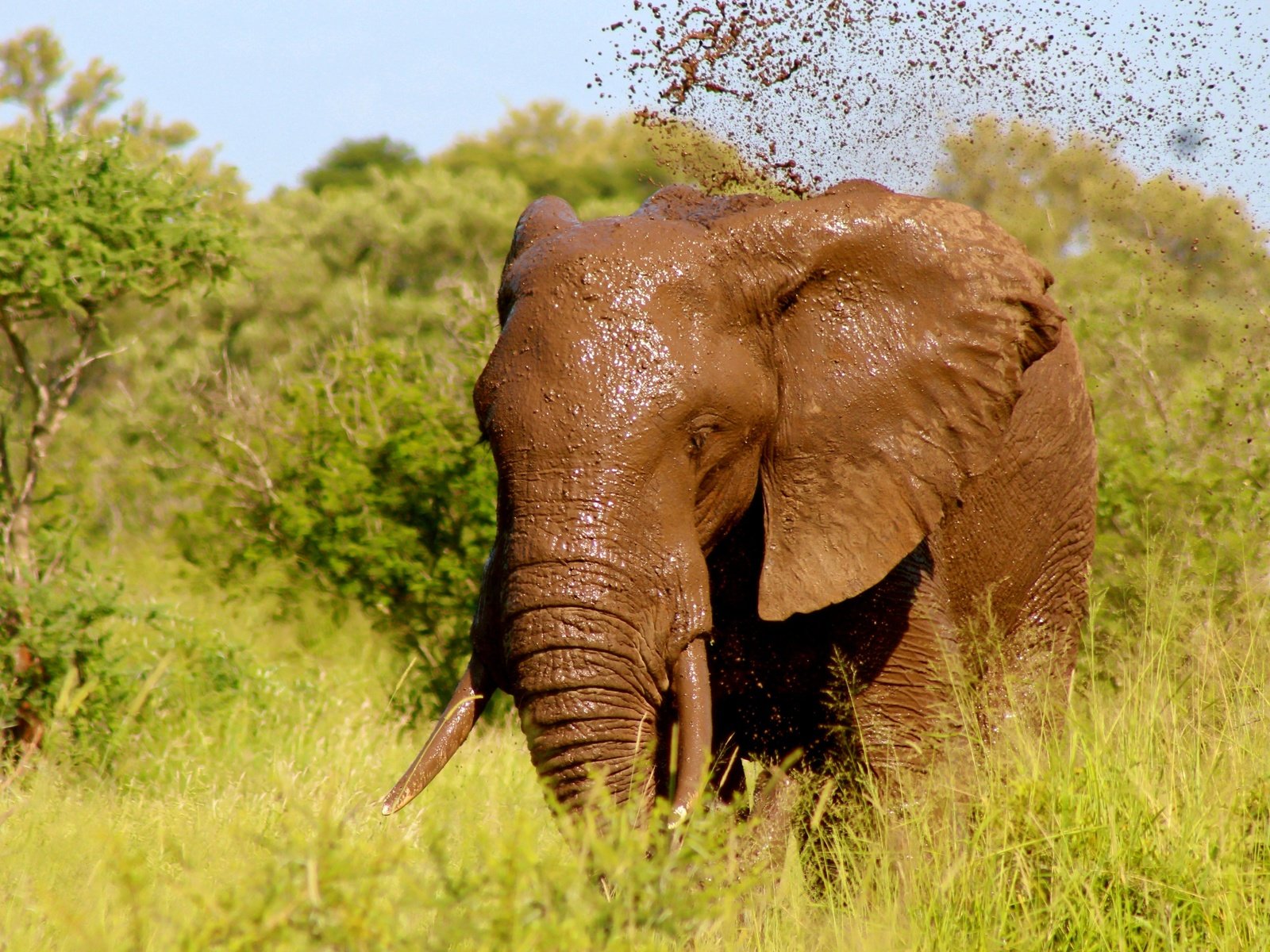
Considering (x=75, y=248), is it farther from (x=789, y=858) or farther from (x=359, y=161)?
(x=359, y=161)

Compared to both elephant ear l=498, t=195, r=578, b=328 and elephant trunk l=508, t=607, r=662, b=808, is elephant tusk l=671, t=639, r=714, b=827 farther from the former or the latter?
elephant ear l=498, t=195, r=578, b=328

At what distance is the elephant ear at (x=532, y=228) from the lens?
4.41m

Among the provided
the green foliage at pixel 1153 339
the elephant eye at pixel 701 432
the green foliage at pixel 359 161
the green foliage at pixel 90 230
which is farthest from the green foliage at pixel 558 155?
the elephant eye at pixel 701 432

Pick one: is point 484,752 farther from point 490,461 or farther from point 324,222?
point 324,222

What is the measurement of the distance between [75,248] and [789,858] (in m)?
4.76

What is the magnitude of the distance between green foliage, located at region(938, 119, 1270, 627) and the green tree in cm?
364

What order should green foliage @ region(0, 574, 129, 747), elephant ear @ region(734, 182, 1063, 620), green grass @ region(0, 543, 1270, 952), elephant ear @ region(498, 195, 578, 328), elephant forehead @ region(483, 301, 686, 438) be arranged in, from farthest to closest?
green foliage @ region(0, 574, 129, 747) → elephant ear @ region(498, 195, 578, 328) → elephant ear @ region(734, 182, 1063, 620) → elephant forehead @ region(483, 301, 686, 438) → green grass @ region(0, 543, 1270, 952)

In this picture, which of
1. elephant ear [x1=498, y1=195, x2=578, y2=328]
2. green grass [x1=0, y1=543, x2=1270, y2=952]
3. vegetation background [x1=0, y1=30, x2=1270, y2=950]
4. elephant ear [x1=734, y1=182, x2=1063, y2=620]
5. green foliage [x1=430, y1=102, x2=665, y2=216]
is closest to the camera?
green grass [x1=0, y1=543, x2=1270, y2=952]

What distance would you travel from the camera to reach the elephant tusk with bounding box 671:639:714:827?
3.82m

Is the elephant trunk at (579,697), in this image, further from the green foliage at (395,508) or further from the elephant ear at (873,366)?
the green foliage at (395,508)

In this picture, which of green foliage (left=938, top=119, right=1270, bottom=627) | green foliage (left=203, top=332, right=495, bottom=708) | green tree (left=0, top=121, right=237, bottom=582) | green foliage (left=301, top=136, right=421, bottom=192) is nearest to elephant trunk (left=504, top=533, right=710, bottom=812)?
green foliage (left=938, top=119, right=1270, bottom=627)

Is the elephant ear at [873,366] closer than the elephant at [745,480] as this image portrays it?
No

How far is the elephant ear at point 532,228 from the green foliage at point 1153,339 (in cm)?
142

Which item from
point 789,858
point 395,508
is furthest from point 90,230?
point 789,858
